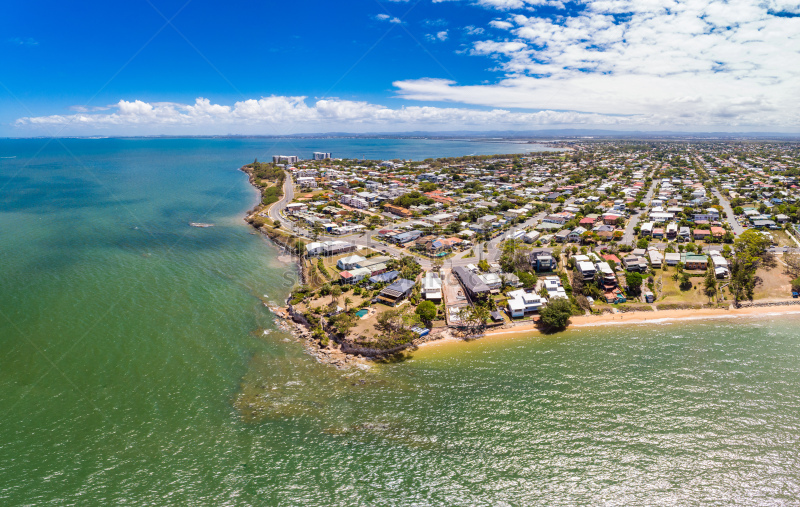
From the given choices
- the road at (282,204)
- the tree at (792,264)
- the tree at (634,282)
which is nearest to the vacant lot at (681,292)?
the tree at (634,282)

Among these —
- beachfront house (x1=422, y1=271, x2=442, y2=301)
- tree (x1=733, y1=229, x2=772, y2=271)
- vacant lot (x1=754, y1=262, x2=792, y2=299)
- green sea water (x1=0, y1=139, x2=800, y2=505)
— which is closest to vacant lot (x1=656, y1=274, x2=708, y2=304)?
green sea water (x1=0, y1=139, x2=800, y2=505)

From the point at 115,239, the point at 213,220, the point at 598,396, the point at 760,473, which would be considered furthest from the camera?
the point at 213,220

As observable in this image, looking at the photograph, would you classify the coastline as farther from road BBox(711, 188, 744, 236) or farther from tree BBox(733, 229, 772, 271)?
road BBox(711, 188, 744, 236)

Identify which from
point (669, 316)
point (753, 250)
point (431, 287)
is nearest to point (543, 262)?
point (669, 316)

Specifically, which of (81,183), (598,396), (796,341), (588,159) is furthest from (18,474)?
(588,159)

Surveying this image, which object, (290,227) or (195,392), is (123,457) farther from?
(290,227)

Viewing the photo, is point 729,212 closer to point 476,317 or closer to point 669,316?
point 669,316
